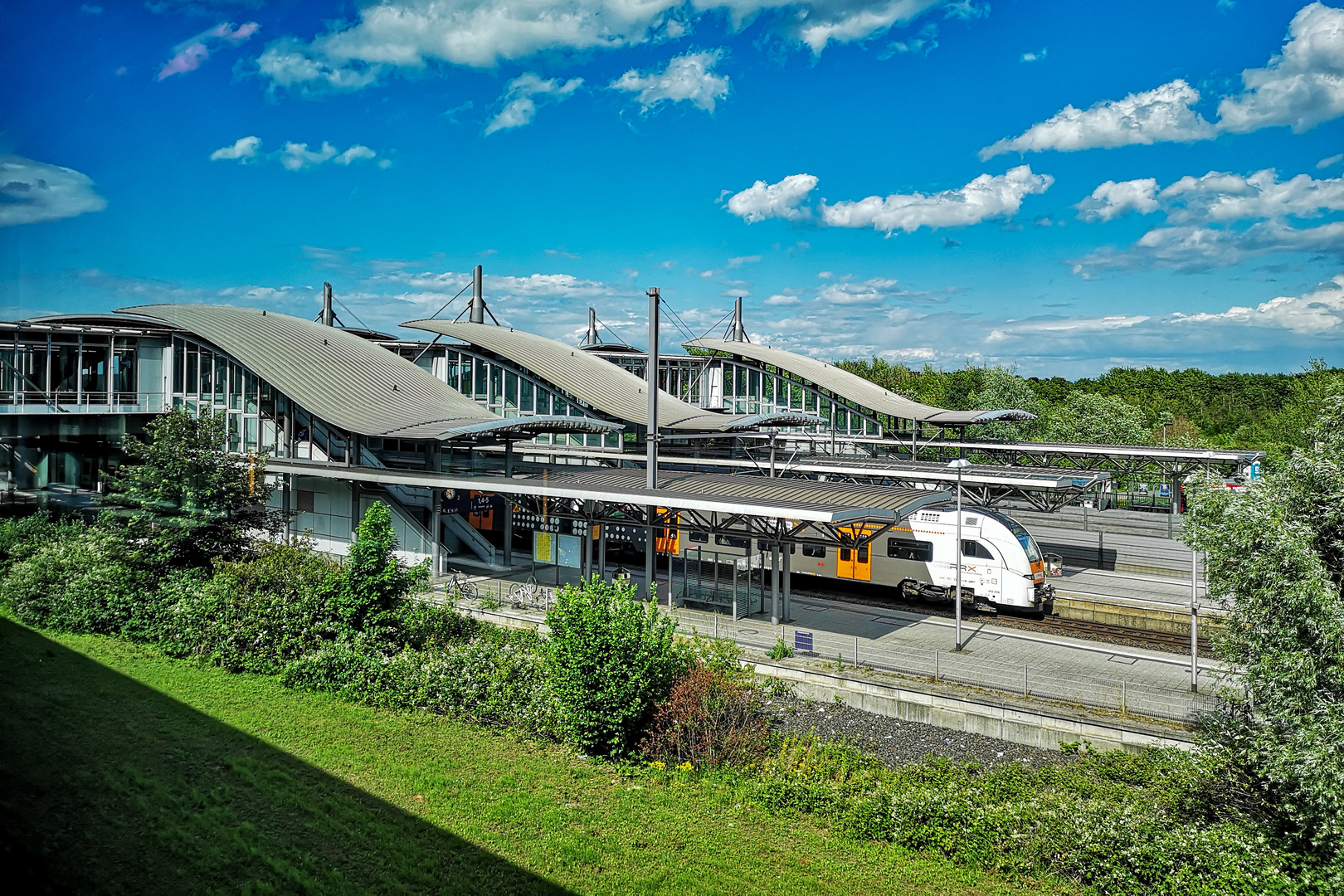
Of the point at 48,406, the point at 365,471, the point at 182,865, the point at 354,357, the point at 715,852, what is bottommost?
the point at 715,852

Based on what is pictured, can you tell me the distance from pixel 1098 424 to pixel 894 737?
178 feet

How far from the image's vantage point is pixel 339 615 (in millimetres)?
21312

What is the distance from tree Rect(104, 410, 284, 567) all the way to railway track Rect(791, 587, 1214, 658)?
19.0 m

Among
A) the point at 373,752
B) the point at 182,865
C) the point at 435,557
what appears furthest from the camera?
the point at 435,557

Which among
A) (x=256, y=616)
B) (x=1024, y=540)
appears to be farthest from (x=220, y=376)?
(x=1024, y=540)

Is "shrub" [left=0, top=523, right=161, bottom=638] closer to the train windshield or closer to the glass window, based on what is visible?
the glass window

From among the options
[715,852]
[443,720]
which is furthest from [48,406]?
[715,852]

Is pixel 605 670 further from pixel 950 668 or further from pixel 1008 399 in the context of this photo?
pixel 1008 399

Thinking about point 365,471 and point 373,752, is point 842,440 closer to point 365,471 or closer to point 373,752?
point 365,471

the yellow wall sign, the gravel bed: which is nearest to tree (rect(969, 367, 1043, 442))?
the yellow wall sign

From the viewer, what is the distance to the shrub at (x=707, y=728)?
16719 millimetres

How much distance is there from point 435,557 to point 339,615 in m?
10.5

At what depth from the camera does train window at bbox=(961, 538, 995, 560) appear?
2769 cm

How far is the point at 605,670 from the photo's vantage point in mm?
17125
